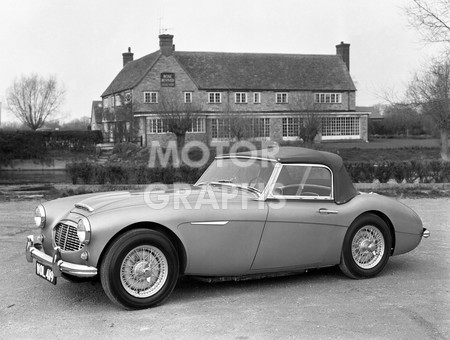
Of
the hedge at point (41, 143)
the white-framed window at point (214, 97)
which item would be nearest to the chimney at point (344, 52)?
the white-framed window at point (214, 97)

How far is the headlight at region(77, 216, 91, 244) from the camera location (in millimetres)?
5062

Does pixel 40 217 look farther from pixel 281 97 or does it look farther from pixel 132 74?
pixel 132 74

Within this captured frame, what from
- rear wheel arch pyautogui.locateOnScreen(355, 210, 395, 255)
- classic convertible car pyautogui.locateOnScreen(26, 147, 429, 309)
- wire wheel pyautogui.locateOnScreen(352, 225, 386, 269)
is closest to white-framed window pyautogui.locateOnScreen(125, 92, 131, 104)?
classic convertible car pyautogui.locateOnScreen(26, 147, 429, 309)

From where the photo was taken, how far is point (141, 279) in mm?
5223

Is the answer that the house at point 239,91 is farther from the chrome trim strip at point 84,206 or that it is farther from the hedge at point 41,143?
the chrome trim strip at point 84,206

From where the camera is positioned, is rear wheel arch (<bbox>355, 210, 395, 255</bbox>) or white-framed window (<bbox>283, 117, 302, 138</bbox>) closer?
rear wheel arch (<bbox>355, 210, 395, 255</bbox>)

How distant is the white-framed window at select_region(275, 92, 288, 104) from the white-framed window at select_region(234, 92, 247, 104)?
3512 mm

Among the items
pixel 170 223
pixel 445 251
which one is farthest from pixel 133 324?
pixel 445 251

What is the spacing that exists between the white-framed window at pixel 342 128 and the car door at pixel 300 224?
52435mm

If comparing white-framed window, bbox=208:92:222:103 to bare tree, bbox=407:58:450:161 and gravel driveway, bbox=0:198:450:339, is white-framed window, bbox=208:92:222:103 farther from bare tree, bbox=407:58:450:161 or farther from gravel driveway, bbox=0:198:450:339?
gravel driveway, bbox=0:198:450:339

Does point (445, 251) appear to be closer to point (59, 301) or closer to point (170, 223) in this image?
point (170, 223)

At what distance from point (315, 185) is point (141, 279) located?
7.48 feet

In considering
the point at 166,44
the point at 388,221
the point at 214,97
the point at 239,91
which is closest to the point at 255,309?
the point at 388,221

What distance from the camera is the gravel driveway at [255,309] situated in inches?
181
